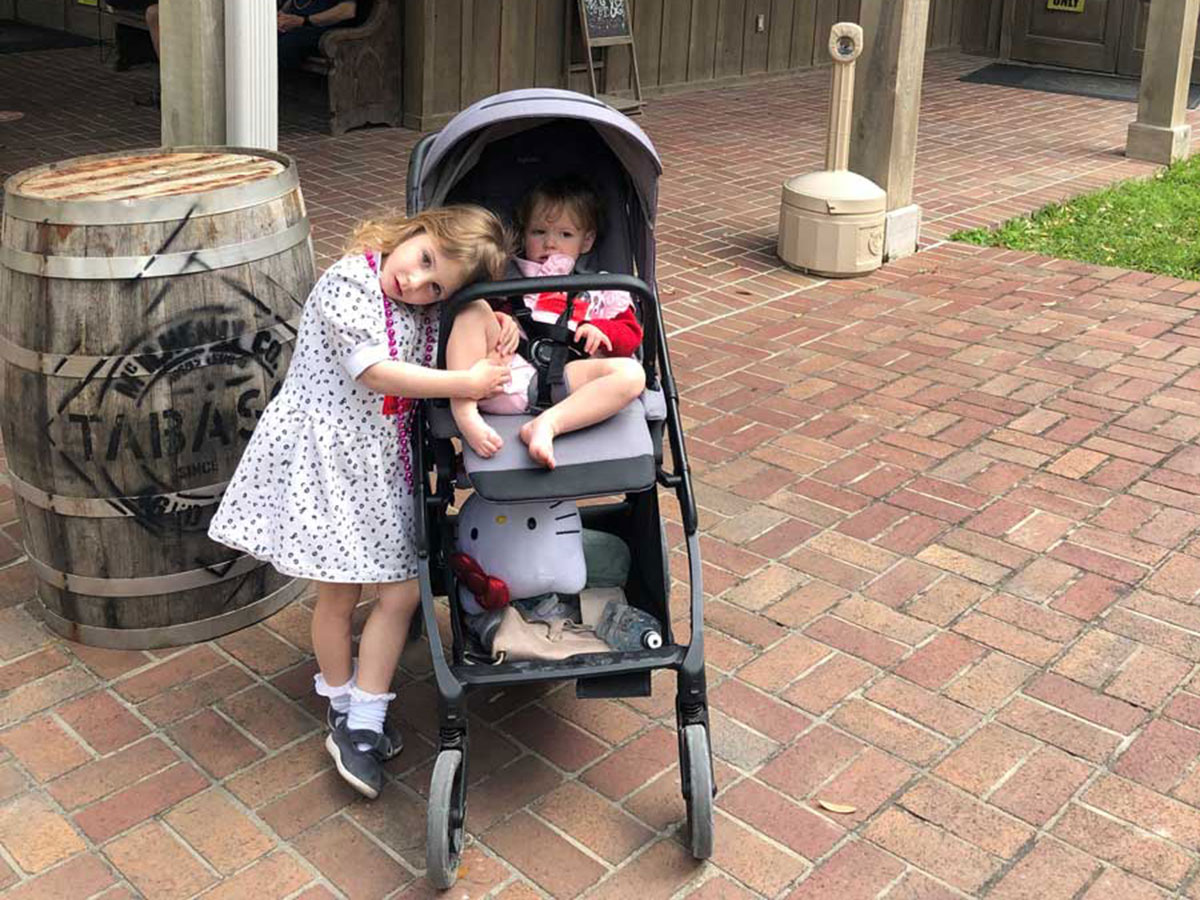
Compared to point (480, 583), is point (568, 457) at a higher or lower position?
higher

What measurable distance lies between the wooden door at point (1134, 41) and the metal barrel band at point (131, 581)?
11.5 metres

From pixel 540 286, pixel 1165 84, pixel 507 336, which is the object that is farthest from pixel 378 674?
pixel 1165 84

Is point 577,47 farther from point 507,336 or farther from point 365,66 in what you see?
point 507,336

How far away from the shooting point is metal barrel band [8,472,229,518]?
10.6ft

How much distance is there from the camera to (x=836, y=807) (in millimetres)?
2945

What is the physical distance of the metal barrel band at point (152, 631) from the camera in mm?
3426

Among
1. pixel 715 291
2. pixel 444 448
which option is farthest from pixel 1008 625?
pixel 715 291

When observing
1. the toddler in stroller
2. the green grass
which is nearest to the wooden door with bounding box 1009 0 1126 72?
the green grass

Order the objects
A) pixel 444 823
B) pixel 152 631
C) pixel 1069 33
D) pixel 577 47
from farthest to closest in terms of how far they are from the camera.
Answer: pixel 1069 33, pixel 577 47, pixel 152 631, pixel 444 823

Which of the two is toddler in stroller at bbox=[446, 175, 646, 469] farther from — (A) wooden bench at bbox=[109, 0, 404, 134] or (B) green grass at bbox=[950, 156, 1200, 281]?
(A) wooden bench at bbox=[109, 0, 404, 134]

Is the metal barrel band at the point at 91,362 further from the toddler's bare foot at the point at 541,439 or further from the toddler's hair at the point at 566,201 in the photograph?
the toddler's bare foot at the point at 541,439

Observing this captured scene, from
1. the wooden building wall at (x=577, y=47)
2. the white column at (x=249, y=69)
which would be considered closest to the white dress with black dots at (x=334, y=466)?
the white column at (x=249, y=69)

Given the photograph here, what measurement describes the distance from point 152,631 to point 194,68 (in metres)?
1.91

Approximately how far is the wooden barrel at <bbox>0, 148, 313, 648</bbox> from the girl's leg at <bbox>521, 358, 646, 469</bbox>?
87 centimetres
